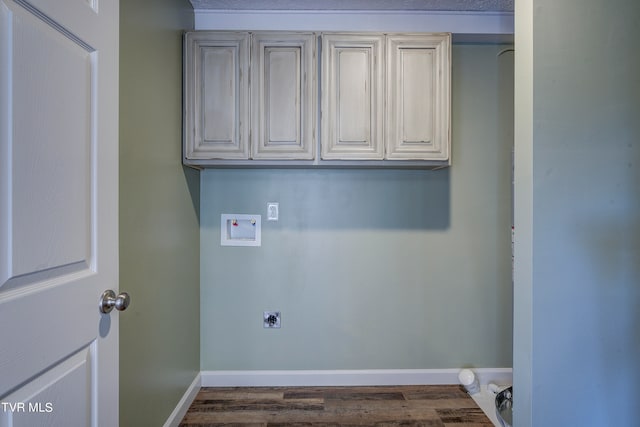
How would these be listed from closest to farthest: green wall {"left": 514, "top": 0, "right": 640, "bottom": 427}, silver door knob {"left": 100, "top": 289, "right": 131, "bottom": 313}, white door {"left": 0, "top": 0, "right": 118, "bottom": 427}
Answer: white door {"left": 0, "top": 0, "right": 118, "bottom": 427}
silver door knob {"left": 100, "top": 289, "right": 131, "bottom": 313}
green wall {"left": 514, "top": 0, "right": 640, "bottom": 427}

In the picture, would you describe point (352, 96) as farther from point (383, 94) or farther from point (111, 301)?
point (111, 301)

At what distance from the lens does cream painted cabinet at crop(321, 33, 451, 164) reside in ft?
6.15

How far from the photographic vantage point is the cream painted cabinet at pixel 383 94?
1.88 metres

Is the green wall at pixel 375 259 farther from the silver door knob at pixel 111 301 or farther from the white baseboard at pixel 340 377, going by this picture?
the silver door knob at pixel 111 301

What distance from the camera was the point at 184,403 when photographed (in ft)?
6.23

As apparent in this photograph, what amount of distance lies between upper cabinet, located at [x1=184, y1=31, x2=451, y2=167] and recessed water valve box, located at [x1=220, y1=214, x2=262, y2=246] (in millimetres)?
475

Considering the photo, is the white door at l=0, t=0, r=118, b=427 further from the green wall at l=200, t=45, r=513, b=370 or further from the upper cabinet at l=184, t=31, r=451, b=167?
the green wall at l=200, t=45, r=513, b=370

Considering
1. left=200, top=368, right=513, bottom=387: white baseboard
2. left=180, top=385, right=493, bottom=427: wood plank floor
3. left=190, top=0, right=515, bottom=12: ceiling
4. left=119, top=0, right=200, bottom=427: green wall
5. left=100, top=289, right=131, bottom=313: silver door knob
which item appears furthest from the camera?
left=200, top=368, right=513, bottom=387: white baseboard

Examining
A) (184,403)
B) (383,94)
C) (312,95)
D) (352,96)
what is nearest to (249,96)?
(312,95)

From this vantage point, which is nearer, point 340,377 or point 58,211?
point 58,211

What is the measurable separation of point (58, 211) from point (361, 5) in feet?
6.51

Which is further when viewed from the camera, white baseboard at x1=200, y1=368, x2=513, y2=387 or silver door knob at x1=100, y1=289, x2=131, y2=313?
white baseboard at x1=200, y1=368, x2=513, y2=387

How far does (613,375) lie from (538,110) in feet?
3.18

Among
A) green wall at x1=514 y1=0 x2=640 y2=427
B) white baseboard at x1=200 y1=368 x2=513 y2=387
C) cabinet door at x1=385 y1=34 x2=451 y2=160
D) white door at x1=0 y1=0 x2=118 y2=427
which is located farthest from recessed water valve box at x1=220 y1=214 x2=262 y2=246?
green wall at x1=514 y1=0 x2=640 y2=427
